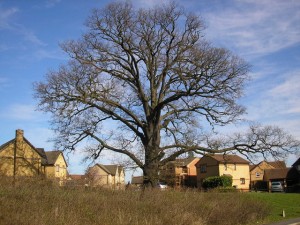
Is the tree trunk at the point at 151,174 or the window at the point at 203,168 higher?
the window at the point at 203,168

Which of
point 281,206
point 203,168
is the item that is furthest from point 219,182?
point 281,206

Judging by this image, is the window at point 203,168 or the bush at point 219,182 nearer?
the bush at point 219,182

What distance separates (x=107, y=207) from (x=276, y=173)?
65.9 m

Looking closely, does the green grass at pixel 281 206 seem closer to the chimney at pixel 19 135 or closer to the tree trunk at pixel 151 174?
the tree trunk at pixel 151 174

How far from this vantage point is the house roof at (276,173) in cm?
7317

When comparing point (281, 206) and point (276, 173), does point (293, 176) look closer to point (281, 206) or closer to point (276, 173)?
point (276, 173)

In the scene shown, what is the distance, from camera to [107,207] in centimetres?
1433

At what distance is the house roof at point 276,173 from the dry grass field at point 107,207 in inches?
2154

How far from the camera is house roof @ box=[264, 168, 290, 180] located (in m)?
73.2

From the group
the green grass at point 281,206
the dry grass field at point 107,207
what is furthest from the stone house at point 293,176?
the dry grass field at point 107,207

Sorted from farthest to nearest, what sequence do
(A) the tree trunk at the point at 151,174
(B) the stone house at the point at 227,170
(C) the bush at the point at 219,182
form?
(B) the stone house at the point at 227,170 → (C) the bush at the point at 219,182 → (A) the tree trunk at the point at 151,174

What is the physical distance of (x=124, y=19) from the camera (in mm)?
32812

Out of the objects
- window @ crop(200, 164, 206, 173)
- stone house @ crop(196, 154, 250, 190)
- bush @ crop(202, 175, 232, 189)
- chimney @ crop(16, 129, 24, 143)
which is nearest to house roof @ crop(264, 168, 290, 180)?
stone house @ crop(196, 154, 250, 190)

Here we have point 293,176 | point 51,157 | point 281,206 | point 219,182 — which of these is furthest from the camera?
point 293,176
